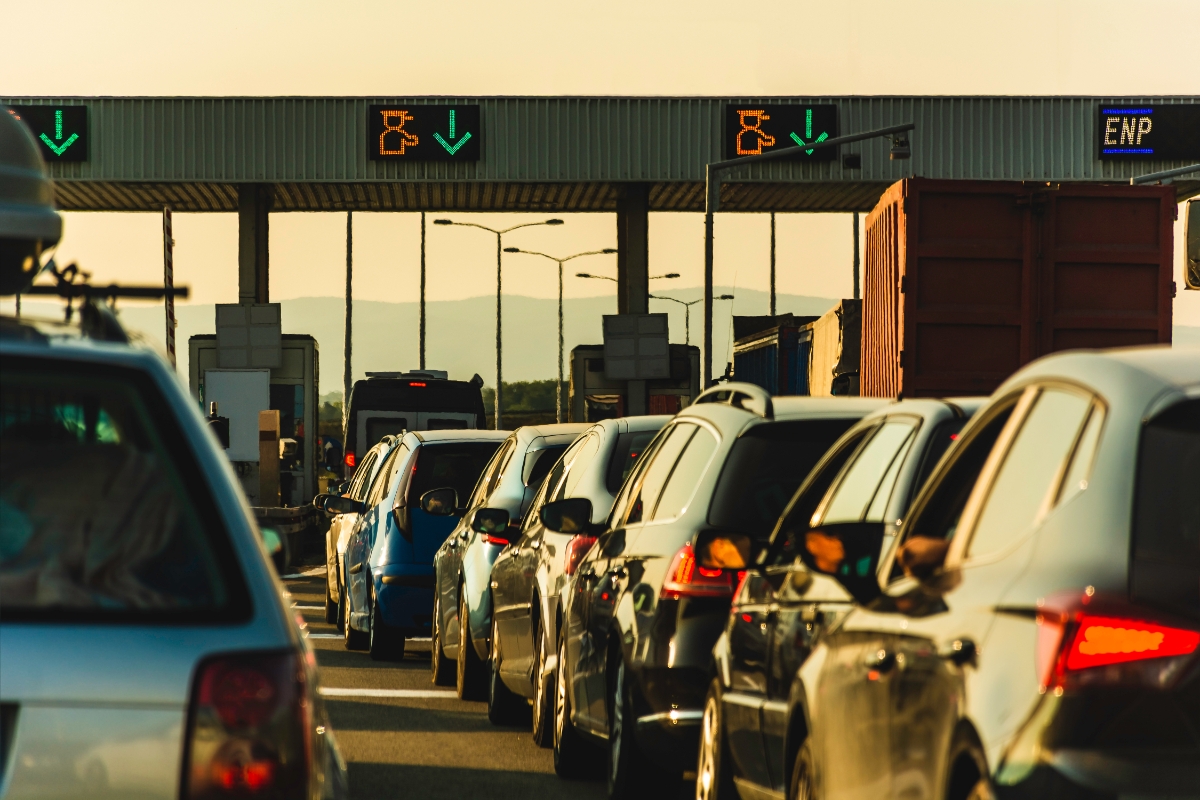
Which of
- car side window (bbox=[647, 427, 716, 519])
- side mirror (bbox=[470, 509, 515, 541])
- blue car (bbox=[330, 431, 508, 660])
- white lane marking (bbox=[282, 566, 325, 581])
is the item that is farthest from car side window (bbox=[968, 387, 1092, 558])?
white lane marking (bbox=[282, 566, 325, 581])

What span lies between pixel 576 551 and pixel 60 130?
3014cm

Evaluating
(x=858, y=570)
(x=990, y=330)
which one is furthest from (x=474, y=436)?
(x=858, y=570)

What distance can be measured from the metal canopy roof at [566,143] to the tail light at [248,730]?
34161 millimetres

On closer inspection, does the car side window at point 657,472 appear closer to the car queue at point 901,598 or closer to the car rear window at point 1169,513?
the car queue at point 901,598

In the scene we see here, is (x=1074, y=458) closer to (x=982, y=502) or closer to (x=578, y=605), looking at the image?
(x=982, y=502)

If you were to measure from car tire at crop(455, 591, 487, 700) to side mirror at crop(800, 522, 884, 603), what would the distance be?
726 cm

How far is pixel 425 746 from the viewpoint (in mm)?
10086

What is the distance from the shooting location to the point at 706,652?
7168mm

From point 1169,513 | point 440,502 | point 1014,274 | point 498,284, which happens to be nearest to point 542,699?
point 440,502

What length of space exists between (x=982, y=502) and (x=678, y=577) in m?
2.98

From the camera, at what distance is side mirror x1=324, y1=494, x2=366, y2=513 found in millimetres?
16625

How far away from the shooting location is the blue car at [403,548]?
14.5 meters

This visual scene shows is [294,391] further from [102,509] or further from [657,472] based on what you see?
[102,509]

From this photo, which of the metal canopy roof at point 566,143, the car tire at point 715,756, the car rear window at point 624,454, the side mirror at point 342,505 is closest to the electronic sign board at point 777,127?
the metal canopy roof at point 566,143
